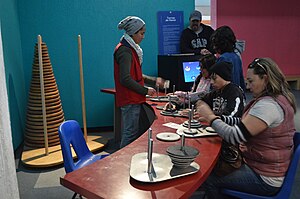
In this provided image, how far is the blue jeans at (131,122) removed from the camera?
2492mm

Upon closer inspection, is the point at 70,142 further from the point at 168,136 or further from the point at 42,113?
the point at 42,113

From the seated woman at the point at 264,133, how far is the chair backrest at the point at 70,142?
902mm

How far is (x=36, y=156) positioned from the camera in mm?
3193

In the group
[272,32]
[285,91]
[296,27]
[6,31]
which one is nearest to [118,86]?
[285,91]

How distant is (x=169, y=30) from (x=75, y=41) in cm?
138

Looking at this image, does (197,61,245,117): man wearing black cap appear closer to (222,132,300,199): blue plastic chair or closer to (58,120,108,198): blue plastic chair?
(222,132,300,199): blue plastic chair

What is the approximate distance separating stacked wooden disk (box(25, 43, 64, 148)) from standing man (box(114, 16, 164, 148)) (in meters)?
1.28

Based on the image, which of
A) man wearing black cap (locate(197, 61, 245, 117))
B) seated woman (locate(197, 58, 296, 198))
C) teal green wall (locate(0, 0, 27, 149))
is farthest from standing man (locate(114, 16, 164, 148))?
teal green wall (locate(0, 0, 27, 149))

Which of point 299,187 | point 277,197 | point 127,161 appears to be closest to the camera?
point 127,161

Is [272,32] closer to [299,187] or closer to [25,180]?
[299,187]

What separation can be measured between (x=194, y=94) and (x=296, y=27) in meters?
5.96

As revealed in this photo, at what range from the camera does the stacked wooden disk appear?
3400 millimetres

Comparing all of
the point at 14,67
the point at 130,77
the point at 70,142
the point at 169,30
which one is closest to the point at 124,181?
the point at 70,142

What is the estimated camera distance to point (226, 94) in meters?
2.01
